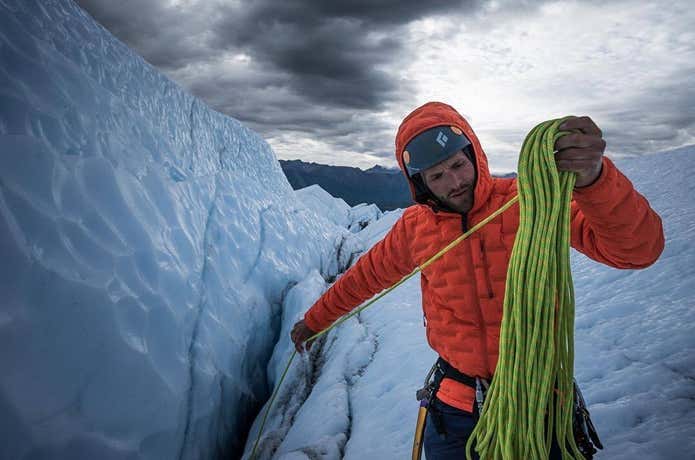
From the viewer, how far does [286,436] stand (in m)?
3.22

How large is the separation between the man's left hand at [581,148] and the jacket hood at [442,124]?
19.2 inches

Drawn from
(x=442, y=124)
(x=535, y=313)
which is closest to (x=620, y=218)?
(x=535, y=313)

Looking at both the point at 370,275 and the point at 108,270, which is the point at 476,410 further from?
the point at 108,270

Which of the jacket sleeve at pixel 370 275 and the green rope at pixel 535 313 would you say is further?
the jacket sleeve at pixel 370 275

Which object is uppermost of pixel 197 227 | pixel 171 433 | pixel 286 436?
pixel 197 227

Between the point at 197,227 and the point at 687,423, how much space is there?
4.26 metres

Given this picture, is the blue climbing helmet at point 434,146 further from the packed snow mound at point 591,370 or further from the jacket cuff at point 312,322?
the packed snow mound at point 591,370

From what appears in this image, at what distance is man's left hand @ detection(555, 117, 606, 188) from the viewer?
93 cm

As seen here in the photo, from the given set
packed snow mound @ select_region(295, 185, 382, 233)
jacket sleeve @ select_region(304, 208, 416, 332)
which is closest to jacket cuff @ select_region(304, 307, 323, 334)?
jacket sleeve @ select_region(304, 208, 416, 332)

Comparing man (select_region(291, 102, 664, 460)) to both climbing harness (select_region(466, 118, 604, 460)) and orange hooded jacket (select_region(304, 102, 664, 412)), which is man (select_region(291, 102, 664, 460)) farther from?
climbing harness (select_region(466, 118, 604, 460))

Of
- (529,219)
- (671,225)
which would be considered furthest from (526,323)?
(671,225)

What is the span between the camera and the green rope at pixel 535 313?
1011mm

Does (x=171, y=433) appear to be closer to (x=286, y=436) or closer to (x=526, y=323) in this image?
(x=286, y=436)

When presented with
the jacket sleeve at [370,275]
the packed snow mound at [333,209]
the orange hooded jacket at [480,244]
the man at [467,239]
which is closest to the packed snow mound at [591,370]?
the man at [467,239]
